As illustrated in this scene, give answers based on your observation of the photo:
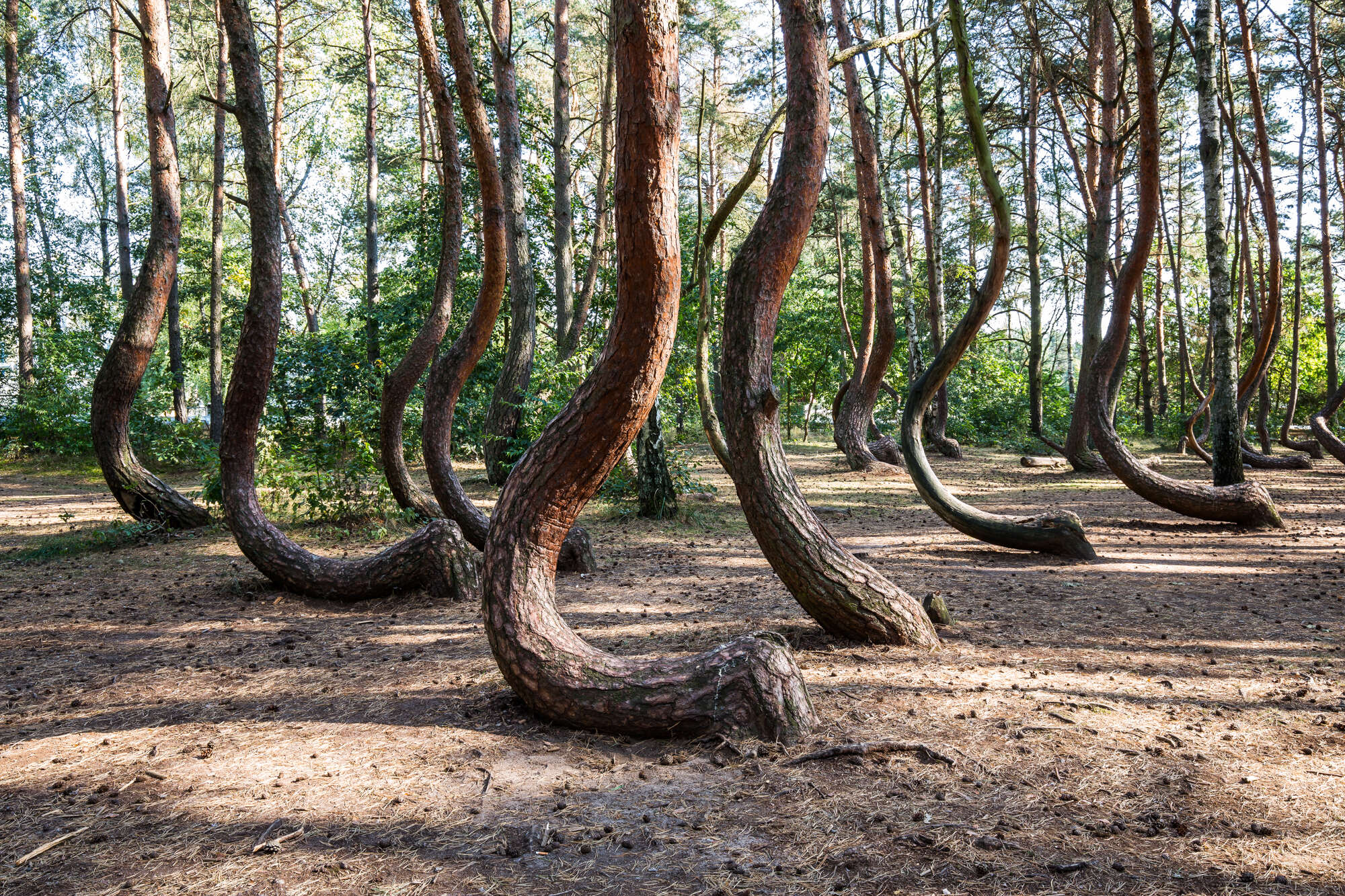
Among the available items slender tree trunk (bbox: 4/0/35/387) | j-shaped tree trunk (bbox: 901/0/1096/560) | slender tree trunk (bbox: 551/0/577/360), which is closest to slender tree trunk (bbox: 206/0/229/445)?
slender tree trunk (bbox: 4/0/35/387)

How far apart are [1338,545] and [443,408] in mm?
8602

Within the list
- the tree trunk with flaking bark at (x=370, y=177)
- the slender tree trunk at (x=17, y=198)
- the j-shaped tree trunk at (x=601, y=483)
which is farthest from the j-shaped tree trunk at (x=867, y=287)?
the slender tree trunk at (x=17, y=198)

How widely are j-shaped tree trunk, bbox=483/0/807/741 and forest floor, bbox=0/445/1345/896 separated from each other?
0.18 metres

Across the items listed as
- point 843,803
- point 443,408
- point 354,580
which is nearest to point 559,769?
point 843,803

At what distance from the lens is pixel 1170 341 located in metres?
28.1

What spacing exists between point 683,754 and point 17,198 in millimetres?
22665

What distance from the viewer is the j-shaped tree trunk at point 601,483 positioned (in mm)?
3314

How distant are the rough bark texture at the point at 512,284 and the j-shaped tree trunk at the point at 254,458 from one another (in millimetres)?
4131

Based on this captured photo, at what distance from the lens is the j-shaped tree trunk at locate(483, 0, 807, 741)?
3314mm

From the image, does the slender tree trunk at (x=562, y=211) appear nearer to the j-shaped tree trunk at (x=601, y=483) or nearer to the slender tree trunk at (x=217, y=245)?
the slender tree trunk at (x=217, y=245)

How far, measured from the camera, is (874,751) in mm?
3311

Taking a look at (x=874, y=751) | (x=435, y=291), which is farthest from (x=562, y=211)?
(x=874, y=751)

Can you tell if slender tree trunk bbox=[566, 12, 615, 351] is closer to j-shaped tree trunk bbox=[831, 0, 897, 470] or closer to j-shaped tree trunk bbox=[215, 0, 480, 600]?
j-shaped tree trunk bbox=[831, 0, 897, 470]

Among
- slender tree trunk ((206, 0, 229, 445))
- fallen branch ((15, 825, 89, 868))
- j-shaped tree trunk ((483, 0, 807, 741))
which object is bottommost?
fallen branch ((15, 825, 89, 868))
